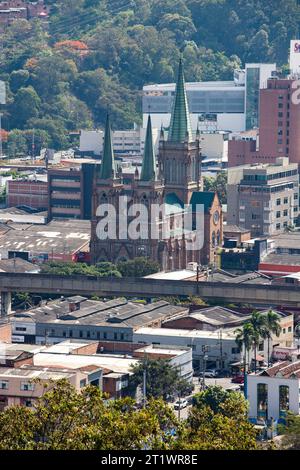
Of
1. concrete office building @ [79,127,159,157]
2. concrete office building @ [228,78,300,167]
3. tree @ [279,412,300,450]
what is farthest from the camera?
concrete office building @ [79,127,159,157]

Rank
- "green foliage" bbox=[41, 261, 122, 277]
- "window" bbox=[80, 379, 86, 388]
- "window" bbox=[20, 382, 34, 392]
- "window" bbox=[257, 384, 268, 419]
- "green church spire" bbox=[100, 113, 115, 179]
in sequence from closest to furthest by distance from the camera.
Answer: "window" bbox=[20, 382, 34, 392], "window" bbox=[80, 379, 86, 388], "window" bbox=[257, 384, 268, 419], "green foliage" bbox=[41, 261, 122, 277], "green church spire" bbox=[100, 113, 115, 179]

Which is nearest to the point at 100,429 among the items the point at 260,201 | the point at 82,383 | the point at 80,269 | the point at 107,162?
the point at 82,383

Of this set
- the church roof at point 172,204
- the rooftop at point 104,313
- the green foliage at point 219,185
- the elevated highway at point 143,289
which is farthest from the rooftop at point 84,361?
the green foliage at point 219,185

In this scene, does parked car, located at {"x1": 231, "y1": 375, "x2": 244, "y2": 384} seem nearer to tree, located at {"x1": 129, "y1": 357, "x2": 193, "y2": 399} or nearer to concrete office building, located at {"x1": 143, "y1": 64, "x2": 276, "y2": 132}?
tree, located at {"x1": 129, "y1": 357, "x2": 193, "y2": 399}

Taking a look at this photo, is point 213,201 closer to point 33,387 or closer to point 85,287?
point 85,287

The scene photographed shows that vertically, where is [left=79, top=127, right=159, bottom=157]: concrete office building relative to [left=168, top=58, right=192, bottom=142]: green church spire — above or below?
below

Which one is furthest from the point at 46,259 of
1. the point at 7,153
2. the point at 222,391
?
the point at 7,153

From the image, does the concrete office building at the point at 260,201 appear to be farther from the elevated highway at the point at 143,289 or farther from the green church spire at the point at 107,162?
the elevated highway at the point at 143,289

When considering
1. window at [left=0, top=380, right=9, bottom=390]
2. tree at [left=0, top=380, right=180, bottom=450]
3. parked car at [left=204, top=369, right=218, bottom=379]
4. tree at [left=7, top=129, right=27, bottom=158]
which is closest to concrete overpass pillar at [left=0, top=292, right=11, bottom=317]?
parked car at [left=204, top=369, right=218, bottom=379]
